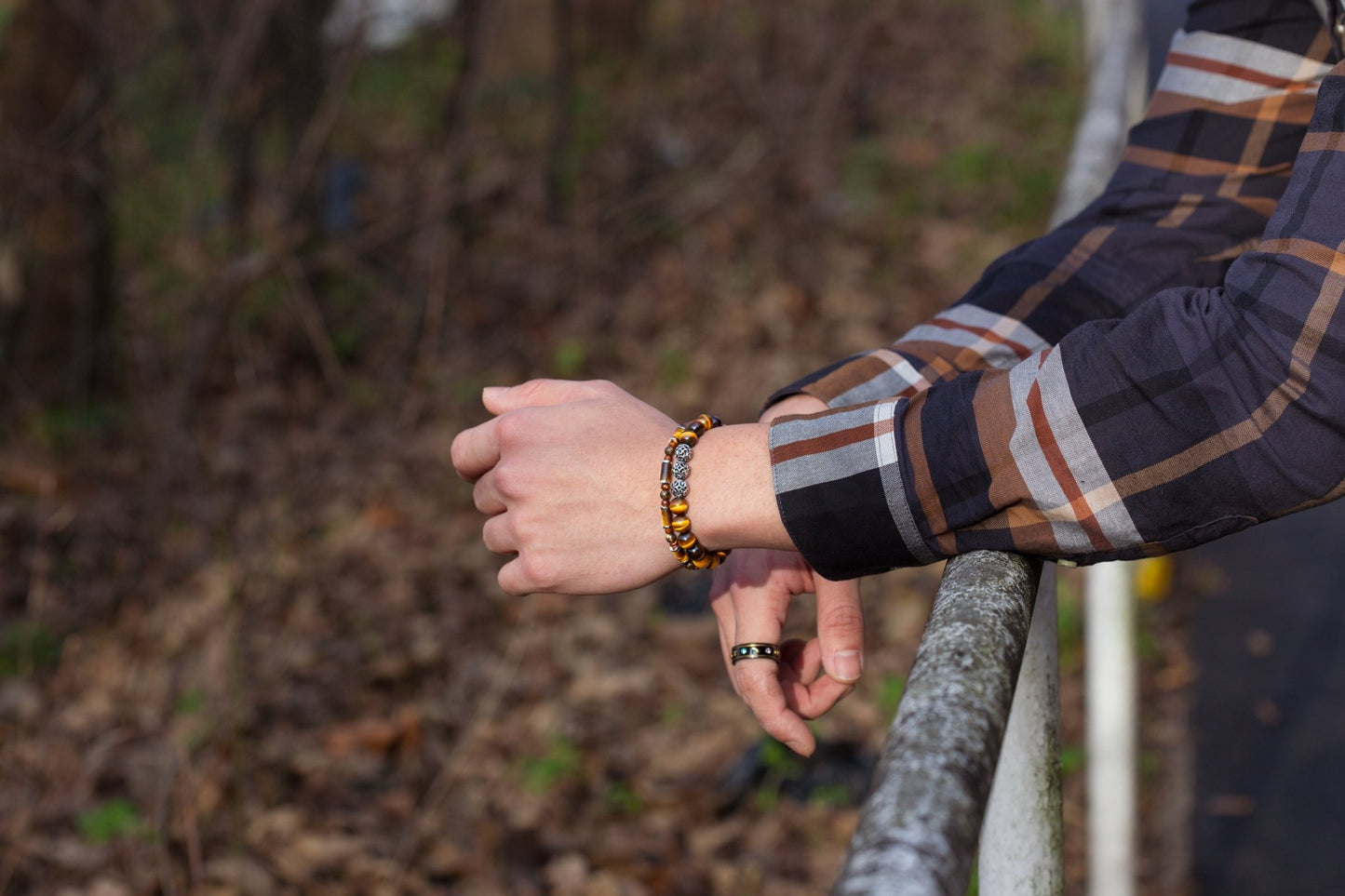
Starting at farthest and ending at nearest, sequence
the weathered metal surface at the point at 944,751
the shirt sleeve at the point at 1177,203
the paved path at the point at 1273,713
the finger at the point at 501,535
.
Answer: the paved path at the point at 1273,713, the shirt sleeve at the point at 1177,203, the finger at the point at 501,535, the weathered metal surface at the point at 944,751

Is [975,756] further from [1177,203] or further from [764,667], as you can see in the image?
[1177,203]

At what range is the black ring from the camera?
138 cm

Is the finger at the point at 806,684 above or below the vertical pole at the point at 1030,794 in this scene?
above

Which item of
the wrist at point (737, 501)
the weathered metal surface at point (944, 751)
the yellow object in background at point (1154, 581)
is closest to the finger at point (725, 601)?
the wrist at point (737, 501)

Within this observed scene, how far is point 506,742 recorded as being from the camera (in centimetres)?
394

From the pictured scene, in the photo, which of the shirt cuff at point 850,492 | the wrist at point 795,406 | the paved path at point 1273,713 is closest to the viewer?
the shirt cuff at point 850,492

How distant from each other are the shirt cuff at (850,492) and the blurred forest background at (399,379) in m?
2.09

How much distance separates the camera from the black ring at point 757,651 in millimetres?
1377

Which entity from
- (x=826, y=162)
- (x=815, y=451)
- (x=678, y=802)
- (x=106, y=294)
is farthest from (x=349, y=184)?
(x=815, y=451)

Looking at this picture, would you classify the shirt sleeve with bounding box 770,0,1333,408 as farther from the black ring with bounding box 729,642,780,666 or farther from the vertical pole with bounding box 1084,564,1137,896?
the vertical pole with bounding box 1084,564,1137,896

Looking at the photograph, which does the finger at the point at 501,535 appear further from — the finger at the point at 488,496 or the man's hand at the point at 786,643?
the man's hand at the point at 786,643

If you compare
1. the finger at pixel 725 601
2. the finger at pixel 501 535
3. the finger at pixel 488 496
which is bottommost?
the finger at pixel 725 601

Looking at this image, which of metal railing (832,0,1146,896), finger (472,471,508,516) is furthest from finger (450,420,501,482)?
metal railing (832,0,1146,896)

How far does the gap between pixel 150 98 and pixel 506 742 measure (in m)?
3.52
